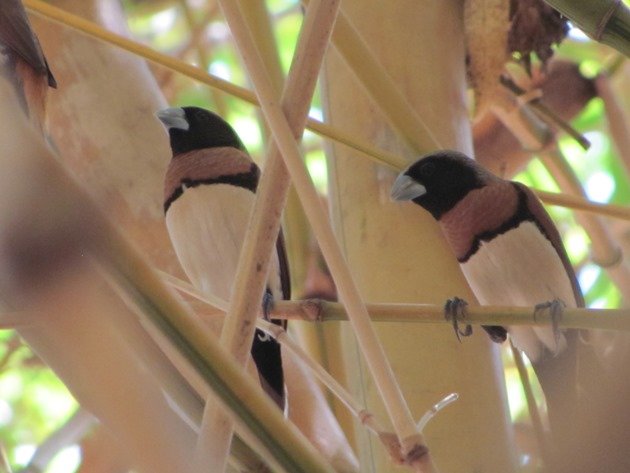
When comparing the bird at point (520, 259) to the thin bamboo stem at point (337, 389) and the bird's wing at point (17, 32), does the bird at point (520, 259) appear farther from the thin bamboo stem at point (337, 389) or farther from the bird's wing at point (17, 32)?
the bird's wing at point (17, 32)

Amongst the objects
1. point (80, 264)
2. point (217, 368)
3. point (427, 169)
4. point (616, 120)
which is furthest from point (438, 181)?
point (80, 264)

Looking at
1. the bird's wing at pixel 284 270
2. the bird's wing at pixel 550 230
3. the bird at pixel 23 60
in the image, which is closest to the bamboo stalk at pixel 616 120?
the bird's wing at pixel 550 230

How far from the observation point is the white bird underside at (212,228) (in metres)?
2.09

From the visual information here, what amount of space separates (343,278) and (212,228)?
1474 millimetres

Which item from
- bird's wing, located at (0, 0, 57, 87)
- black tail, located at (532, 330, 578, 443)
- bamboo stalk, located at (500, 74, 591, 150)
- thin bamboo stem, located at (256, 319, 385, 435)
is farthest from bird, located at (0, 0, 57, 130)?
bamboo stalk, located at (500, 74, 591, 150)

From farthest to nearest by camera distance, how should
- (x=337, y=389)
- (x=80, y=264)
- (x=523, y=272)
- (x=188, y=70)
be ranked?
(x=523, y=272) → (x=188, y=70) → (x=337, y=389) → (x=80, y=264)

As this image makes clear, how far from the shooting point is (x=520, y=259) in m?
2.02

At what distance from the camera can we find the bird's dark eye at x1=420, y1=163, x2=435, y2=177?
1710 mm

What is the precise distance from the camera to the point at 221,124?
2.37 meters

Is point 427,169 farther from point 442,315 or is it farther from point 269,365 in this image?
point 442,315

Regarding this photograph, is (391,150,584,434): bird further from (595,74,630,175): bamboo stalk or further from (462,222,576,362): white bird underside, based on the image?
(595,74,630,175): bamboo stalk

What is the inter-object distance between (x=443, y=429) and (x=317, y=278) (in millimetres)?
875

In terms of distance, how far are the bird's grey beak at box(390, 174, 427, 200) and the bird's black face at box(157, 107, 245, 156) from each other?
0.76m

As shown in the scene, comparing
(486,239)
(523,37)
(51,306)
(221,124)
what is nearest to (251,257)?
(51,306)
